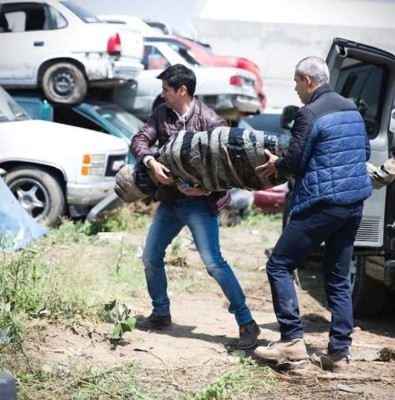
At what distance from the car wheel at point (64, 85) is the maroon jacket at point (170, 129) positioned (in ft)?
20.3

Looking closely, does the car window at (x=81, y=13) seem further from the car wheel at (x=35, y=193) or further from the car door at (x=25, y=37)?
the car wheel at (x=35, y=193)

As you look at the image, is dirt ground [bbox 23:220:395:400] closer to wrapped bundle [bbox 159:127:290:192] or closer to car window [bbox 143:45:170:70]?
wrapped bundle [bbox 159:127:290:192]

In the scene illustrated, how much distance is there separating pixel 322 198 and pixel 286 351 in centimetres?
101

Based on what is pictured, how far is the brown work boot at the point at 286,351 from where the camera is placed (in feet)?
18.0

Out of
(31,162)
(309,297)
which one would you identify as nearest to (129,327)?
(309,297)

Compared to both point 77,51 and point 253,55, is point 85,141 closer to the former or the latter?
point 77,51

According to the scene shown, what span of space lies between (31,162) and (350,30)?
15376 millimetres

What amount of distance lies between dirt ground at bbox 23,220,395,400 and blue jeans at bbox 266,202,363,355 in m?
0.30

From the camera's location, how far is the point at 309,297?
827 centimetres

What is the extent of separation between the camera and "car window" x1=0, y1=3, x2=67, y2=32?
498 inches

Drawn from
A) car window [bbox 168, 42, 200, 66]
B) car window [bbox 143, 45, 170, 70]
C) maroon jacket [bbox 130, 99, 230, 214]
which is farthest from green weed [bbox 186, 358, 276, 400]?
car window [bbox 168, 42, 200, 66]

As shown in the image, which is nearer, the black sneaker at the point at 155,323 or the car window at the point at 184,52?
the black sneaker at the point at 155,323

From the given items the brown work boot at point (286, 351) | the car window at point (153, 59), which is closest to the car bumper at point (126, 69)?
the car window at point (153, 59)

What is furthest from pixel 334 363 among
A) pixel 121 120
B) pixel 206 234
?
pixel 121 120
